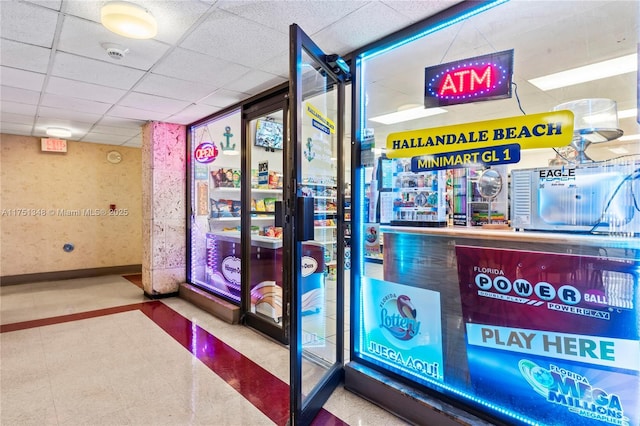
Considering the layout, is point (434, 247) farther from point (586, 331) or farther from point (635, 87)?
point (635, 87)

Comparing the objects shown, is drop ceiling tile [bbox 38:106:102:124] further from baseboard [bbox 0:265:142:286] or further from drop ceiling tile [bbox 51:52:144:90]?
baseboard [bbox 0:265:142:286]

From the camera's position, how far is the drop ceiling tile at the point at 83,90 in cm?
380

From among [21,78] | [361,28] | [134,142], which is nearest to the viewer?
[361,28]

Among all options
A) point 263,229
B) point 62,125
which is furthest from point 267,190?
point 62,125

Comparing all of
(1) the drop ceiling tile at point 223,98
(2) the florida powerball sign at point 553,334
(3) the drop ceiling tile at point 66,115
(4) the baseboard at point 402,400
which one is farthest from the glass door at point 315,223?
(3) the drop ceiling tile at point 66,115

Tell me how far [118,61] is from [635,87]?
3935mm

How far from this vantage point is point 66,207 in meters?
7.29

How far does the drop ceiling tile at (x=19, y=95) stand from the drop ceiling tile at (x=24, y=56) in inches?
35.4

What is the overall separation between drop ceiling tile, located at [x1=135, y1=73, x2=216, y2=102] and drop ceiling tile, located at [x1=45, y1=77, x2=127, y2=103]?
382 millimetres

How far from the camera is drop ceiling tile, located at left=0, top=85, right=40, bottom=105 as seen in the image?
13.3 feet

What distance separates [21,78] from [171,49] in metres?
1.99

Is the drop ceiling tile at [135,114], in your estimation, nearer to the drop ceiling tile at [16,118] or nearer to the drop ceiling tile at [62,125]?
the drop ceiling tile at [62,125]

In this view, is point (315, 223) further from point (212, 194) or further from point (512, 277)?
point (212, 194)

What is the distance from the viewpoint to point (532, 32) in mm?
2613
